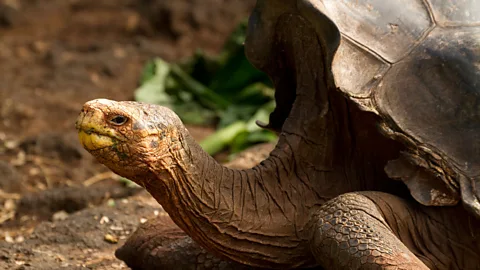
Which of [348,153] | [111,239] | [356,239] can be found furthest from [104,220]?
[356,239]

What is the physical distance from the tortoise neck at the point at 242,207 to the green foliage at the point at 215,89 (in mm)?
3192

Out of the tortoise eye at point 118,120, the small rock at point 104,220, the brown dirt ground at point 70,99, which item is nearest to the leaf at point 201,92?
the brown dirt ground at point 70,99

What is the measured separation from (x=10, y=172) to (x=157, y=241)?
8.04ft

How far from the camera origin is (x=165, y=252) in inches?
129

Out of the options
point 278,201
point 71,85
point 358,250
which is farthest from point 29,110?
point 358,250

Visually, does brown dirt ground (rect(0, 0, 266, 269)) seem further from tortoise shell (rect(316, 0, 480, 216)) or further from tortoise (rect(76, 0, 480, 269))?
tortoise shell (rect(316, 0, 480, 216))

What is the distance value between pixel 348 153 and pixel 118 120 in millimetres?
911

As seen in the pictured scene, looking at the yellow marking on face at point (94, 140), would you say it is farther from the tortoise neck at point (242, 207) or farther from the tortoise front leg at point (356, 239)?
the tortoise front leg at point (356, 239)

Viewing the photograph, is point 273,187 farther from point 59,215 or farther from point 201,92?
point 201,92

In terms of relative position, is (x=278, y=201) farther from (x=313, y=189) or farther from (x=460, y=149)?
(x=460, y=149)

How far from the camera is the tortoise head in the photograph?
8.52ft

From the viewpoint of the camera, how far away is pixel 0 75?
7.98 metres

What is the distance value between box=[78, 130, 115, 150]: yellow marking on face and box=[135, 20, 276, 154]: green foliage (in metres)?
3.68

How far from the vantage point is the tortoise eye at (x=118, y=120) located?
2.61m
